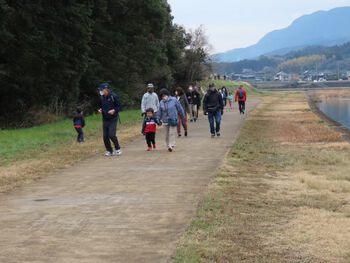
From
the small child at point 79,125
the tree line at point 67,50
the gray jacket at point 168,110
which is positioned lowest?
the small child at point 79,125

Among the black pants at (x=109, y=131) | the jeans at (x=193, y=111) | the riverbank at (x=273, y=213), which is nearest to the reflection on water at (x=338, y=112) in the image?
the jeans at (x=193, y=111)

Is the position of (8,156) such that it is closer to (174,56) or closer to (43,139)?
(43,139)

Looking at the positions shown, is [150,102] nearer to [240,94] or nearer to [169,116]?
[169,116]

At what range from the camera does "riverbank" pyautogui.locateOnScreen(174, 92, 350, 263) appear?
6008mm

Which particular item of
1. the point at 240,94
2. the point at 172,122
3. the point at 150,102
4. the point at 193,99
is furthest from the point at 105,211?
the point at 240,94

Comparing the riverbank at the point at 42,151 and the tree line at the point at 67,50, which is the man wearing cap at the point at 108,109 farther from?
the tree line at the point at 67,50

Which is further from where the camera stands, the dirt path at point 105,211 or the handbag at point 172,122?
the handbag at point 172,122

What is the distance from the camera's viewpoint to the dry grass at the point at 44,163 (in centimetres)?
1104

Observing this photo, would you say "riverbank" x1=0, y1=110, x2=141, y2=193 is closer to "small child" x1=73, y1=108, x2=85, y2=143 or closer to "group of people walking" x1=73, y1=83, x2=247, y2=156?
"small child" x1=73, y1=108, x2=85, y2=143

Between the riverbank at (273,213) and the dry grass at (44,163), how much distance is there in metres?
3.51

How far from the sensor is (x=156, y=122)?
15984 mm

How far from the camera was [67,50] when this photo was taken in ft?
88.4

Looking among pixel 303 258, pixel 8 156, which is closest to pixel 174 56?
pixel 8 156

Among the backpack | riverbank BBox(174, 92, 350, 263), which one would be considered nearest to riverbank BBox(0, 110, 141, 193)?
riverbank BBox(174, 92, 350, 263)
